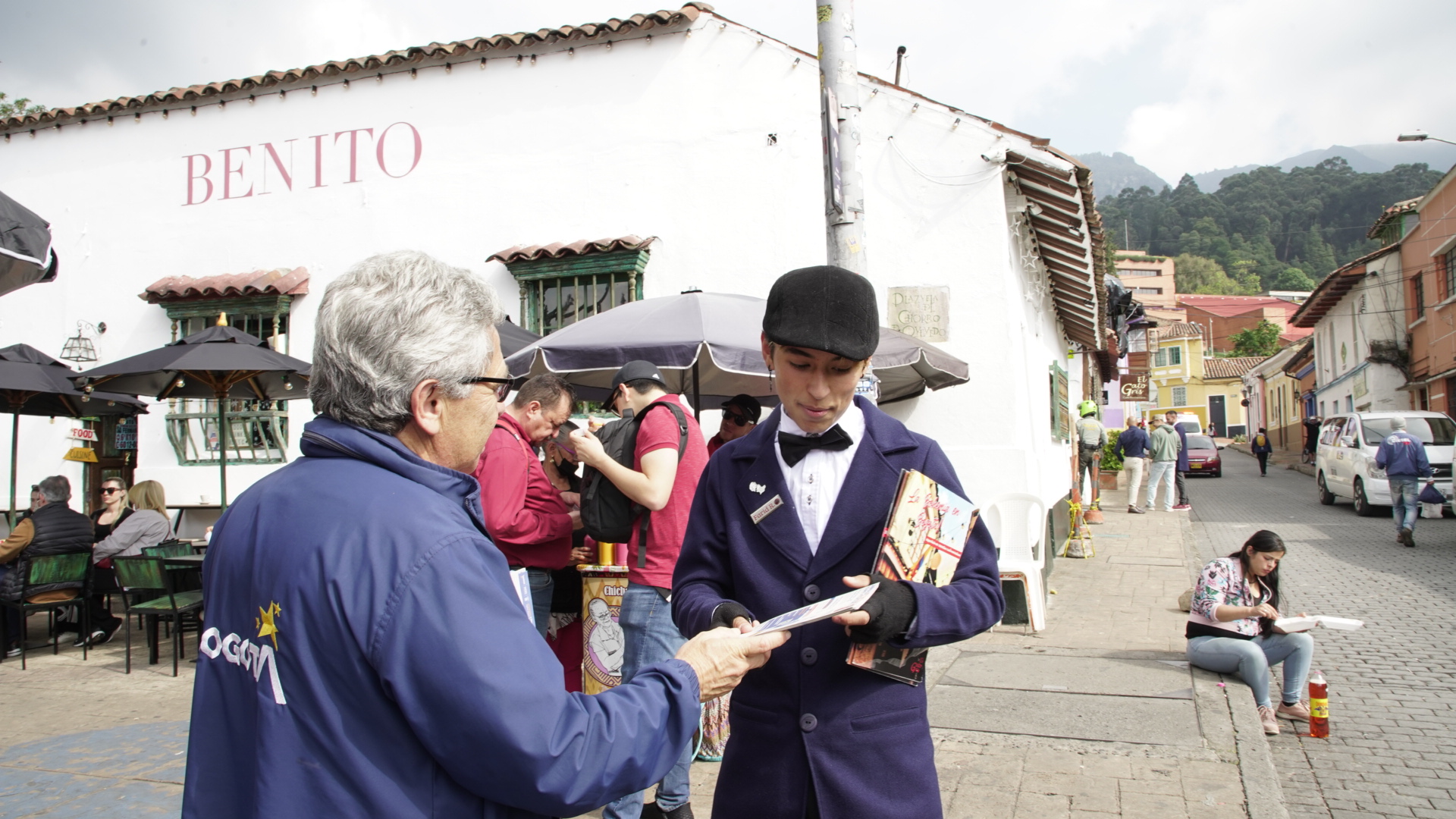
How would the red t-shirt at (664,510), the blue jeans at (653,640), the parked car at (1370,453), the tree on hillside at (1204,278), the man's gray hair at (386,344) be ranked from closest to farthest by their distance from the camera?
the man's gray hair at (386,344)
the blue jeans at (653,640)
the red t-shirt at (664,510)
the parked car at (1370,453)
the tree on hillside at (1204,278)

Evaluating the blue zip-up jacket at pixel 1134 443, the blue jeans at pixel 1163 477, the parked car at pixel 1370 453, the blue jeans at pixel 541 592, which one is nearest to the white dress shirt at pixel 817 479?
the blue jeans at pixel 541 592

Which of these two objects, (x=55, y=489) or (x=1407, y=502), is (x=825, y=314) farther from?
(x=1407, y=502)

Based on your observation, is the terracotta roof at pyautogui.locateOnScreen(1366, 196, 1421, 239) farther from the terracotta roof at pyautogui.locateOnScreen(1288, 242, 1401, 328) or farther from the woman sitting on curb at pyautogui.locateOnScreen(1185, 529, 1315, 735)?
the woman sitting on curb at pyautogui.locateOnScreen(1185, 529, 1315, 735)

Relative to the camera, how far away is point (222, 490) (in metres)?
7.77

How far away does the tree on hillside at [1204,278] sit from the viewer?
108m

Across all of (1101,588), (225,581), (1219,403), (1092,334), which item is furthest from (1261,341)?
(225,581)

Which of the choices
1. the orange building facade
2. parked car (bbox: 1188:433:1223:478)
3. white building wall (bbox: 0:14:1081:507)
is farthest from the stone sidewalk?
parked car (bbox: 1188:433:1223:478)

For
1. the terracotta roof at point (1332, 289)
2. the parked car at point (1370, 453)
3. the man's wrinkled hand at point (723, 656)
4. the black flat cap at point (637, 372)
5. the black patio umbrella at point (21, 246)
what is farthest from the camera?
the terracotta roof at point (1332, 289)

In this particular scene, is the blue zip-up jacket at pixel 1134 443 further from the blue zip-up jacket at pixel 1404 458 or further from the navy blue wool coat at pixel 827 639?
the navy blue wool coat at pixel 827 639

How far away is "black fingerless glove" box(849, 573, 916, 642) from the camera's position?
→ 178 centimetres

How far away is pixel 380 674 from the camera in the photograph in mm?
1281

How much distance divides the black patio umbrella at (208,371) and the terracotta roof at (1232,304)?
Answer: 92.8 m

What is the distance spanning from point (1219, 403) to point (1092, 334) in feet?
209

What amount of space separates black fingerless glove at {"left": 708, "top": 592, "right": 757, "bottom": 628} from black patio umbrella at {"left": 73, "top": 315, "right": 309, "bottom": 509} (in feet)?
19.9
